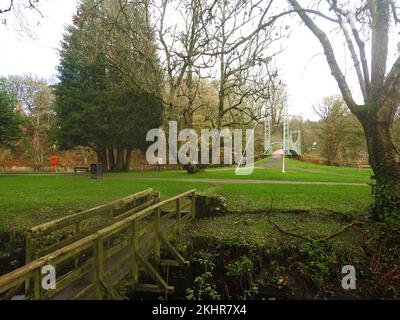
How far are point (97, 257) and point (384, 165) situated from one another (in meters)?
6.57

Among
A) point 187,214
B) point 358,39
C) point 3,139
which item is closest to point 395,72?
point 358,39

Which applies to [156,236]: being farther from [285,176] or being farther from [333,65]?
[285,176]

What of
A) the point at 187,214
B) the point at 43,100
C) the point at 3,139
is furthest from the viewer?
the point at 43,100

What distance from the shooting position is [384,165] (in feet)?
25.1

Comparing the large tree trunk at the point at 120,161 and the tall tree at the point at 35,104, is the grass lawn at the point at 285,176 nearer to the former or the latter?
the large tree trunk at the point at 120,161

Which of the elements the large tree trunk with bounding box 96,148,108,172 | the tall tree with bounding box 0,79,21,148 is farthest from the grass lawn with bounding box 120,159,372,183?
the tall tree with bounding box 0,79,21,148

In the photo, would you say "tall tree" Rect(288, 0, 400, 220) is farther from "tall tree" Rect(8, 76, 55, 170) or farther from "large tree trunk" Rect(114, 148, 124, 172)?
"tall tree" Rect(8, 76, 55, 170)

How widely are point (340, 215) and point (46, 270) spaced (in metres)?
6.69

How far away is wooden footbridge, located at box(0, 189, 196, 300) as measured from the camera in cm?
382

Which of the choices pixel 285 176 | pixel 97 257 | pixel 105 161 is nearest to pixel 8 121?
pixel 105 161

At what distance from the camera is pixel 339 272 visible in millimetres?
6328

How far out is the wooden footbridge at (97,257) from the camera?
3.82 meters

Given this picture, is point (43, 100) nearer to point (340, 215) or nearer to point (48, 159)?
point (48, 159)

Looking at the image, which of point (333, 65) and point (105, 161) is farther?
point (105, 161)
